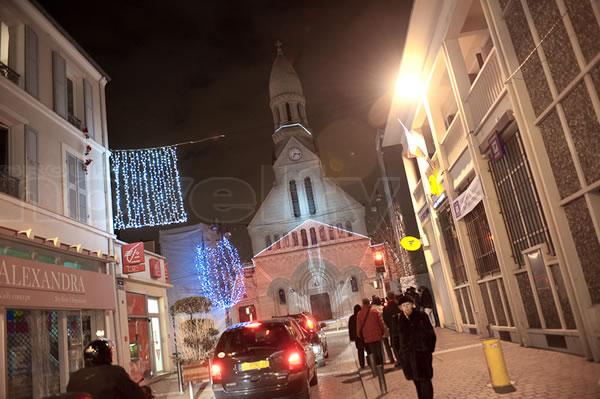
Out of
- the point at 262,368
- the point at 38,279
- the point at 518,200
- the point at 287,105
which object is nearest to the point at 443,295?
the point at 518,200

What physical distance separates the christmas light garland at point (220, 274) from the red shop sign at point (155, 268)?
16.5m

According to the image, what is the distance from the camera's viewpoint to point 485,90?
11.1 meters

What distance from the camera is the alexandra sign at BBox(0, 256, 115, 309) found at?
10211 millimetres

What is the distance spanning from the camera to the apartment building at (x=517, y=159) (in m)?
7.07

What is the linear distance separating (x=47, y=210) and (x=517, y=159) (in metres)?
11.7

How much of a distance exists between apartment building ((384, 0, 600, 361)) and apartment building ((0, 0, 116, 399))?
1076 cm

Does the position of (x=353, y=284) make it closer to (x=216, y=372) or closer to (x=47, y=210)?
(x=47, y=210)

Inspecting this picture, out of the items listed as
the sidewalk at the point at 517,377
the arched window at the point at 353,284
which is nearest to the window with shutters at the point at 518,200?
the sidewalk at the point at 517,377

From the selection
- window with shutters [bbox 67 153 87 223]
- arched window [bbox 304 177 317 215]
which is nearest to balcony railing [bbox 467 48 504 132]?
window with shutters [bbox 67 153 87 223]

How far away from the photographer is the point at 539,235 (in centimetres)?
946

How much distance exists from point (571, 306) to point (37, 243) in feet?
38.2

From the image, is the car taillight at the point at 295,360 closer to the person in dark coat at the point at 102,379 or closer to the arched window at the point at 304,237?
the person in dark coat at the point at 102,379

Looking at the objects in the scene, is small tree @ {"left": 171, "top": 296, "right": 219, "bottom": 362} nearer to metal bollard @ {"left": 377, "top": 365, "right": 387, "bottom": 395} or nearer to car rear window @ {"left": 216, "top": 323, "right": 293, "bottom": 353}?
car rear window @ {"left": 216, "top": 323, "right": 293, "bottom": 353}

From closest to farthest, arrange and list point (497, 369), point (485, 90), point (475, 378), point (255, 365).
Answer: point (497, 369)
point (475, 378)
point (255, 365)
point (485, 90)
